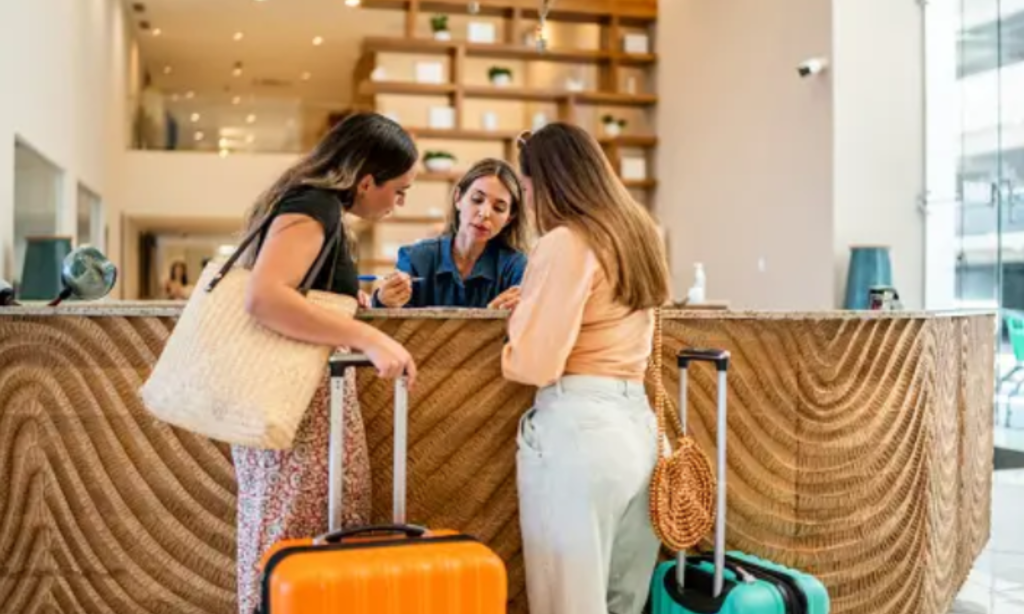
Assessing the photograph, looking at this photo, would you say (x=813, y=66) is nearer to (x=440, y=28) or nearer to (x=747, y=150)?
(x=747, y=150)

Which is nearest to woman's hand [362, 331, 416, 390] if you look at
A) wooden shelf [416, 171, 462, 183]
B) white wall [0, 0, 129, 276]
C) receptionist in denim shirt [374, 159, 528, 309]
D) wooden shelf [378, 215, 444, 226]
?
receptionist in denim shirt [374, 159, 528, 309]

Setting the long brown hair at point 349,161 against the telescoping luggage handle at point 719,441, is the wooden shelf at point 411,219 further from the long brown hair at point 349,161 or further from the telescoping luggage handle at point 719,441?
the long brown hair at point 349,161

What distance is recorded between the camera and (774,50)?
320 inches

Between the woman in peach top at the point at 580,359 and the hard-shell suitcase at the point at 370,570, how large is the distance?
0.74 ft

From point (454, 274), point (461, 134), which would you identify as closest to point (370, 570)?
point (454, 274)

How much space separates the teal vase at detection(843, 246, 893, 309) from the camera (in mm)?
6922

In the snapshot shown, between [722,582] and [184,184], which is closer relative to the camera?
[722,582]

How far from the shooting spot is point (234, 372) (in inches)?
72.0

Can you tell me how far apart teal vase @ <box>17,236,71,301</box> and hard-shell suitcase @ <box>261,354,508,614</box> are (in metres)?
5.10

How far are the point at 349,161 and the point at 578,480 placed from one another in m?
0.78

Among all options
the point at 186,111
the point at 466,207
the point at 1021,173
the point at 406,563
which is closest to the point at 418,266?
the point at 466,207

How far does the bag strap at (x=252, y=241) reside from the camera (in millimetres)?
1874

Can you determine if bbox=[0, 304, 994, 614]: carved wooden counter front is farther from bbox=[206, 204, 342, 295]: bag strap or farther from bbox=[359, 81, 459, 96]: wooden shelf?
bbox=[359, 81, 459, 96]: wooden shelf

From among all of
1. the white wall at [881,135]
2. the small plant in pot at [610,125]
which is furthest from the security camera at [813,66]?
the small plant in pot at [610,125]
